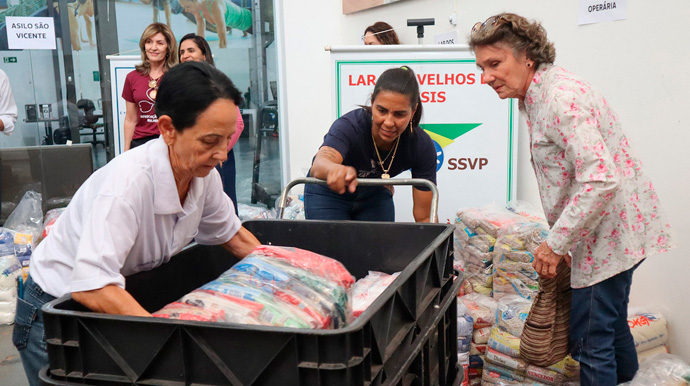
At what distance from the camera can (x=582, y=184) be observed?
225 cm

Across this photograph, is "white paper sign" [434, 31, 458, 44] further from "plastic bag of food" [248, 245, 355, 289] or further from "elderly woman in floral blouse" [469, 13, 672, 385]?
"plastic bag of food" [248, 245, 355, 289]

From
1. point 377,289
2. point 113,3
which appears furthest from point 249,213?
point 377,289

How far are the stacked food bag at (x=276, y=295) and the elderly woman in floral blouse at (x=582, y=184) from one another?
0.89m

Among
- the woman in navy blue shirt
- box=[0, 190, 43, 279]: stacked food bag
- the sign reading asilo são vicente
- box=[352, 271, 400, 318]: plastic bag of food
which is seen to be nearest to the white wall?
the sign reading asilo são vicente

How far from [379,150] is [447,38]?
→ 7.69 ft

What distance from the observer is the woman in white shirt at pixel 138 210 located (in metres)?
1.46

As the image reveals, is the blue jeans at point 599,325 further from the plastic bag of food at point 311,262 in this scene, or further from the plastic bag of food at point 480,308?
the plastic bag of food at point 311,262

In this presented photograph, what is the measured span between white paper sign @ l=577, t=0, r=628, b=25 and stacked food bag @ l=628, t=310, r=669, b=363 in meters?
1.47

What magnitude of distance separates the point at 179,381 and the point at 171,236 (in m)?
0.56

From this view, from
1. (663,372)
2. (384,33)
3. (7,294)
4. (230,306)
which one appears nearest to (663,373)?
(663,372)

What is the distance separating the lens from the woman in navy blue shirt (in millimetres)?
2852

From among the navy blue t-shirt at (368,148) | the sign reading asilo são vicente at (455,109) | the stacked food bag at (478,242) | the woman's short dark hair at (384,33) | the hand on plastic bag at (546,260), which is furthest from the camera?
the woman's short dark hair at (384,33)

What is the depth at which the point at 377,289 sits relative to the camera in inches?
79.0

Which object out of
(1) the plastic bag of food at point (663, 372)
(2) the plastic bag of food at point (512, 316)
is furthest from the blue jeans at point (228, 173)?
(1) the plastic bag of food at point (663, 372)
